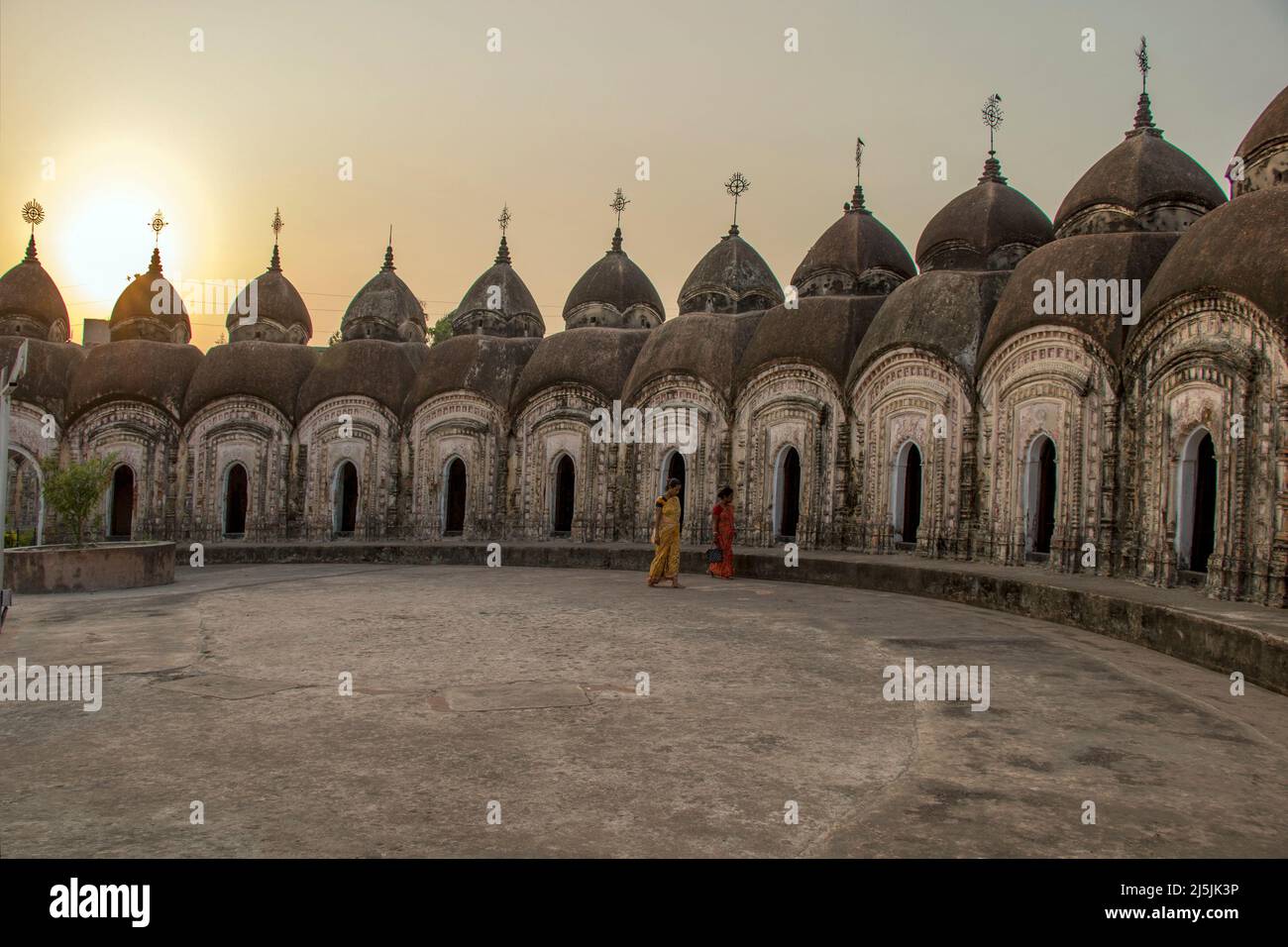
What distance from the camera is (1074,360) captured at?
13461mm

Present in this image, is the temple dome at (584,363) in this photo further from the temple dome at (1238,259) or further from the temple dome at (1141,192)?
the temple dome at (1238,259)

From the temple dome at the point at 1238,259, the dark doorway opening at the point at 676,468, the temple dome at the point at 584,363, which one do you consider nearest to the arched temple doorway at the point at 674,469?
the dark doorway opening at the point at 676,468

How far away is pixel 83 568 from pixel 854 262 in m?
14.4

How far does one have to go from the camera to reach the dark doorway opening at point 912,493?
1655cm

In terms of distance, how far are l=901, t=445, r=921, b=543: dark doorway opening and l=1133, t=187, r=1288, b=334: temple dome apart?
491cm

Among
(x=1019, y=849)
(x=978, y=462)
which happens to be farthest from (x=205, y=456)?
(x=1019, y=849)

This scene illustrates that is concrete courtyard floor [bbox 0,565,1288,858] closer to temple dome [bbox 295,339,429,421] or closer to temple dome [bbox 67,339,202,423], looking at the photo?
temple dome [bbox 295,339,429,421]

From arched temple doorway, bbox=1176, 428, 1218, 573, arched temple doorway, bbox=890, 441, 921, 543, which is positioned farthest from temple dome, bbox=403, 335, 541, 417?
arched temple doorway, bbox=1176, 428, 1218, 573

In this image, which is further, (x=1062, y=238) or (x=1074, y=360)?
(x=1062, y=238)

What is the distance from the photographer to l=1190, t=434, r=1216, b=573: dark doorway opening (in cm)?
1146

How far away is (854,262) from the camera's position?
1961 centimetres

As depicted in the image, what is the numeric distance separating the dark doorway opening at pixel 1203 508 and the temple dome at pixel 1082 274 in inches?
73.6

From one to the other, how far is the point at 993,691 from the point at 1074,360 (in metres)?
8.39
